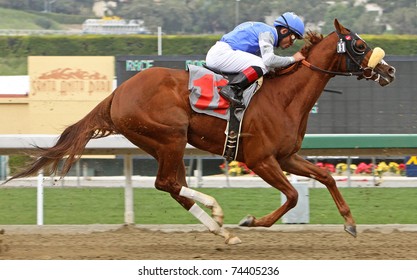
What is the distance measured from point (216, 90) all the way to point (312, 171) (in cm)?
101

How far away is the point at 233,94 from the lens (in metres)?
7.13

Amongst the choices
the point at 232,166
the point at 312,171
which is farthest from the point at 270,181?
the point at 232,166

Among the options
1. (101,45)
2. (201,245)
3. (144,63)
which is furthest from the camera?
(101,45)

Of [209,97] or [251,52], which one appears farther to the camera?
[251,52]

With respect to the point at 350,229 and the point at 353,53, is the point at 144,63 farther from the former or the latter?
the point at 350,229

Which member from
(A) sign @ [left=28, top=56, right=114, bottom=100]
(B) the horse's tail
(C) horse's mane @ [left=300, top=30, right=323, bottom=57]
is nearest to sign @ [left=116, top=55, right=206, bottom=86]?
(A) sign @ [left=28, top=56, right=114, bottom=100]

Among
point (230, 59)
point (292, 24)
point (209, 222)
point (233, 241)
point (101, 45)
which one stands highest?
point (292, 24)

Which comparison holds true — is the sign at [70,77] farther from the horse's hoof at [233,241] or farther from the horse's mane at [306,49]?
the horse's hoof at [233,241]

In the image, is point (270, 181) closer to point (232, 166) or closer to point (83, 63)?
point (232, 166)

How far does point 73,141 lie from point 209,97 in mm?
1221

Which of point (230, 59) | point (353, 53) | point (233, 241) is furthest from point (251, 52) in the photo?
point (233, 241)

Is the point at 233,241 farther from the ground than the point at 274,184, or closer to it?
closer to it

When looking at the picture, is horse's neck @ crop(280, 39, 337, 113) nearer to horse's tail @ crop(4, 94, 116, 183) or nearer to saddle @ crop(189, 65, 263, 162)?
saddle @ crop(189, 65, 263, 162)

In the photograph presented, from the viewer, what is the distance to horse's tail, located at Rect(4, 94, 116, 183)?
747 centimetres
